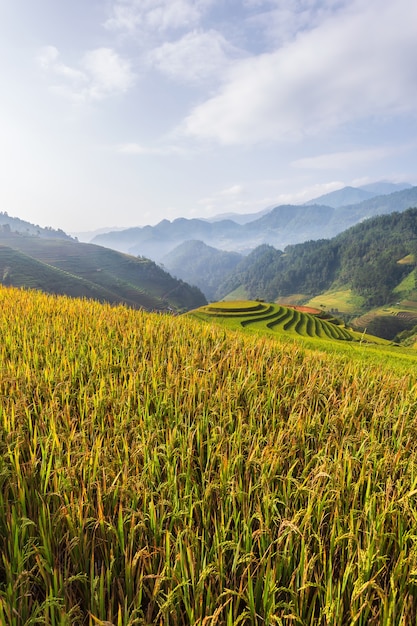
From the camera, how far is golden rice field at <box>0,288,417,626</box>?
1.62m

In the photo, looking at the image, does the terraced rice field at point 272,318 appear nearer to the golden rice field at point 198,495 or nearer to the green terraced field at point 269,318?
the green terraced field at point 269,318

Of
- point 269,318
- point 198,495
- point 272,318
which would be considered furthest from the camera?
point 272,318

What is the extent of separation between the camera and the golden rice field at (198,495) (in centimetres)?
162

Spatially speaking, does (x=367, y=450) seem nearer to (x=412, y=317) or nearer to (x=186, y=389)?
(x=186, y=389)

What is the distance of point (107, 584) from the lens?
1.65 meters

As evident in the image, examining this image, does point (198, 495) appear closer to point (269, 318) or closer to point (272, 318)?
point (269, 318)

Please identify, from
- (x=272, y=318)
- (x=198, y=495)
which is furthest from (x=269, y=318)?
(x=198, y=495)

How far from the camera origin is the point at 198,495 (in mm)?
2367

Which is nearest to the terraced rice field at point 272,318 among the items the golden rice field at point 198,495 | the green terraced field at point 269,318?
the green terraced field at point 269,318

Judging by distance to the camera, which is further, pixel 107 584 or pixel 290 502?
pixel 290 502

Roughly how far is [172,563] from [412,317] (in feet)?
628

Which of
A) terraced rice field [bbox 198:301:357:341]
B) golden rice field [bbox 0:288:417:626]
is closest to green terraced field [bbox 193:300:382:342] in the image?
terraced rice field [bbox 198:301:357:341]

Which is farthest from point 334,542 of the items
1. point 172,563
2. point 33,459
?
point 33,459

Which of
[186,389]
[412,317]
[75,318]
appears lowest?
[186,389]
